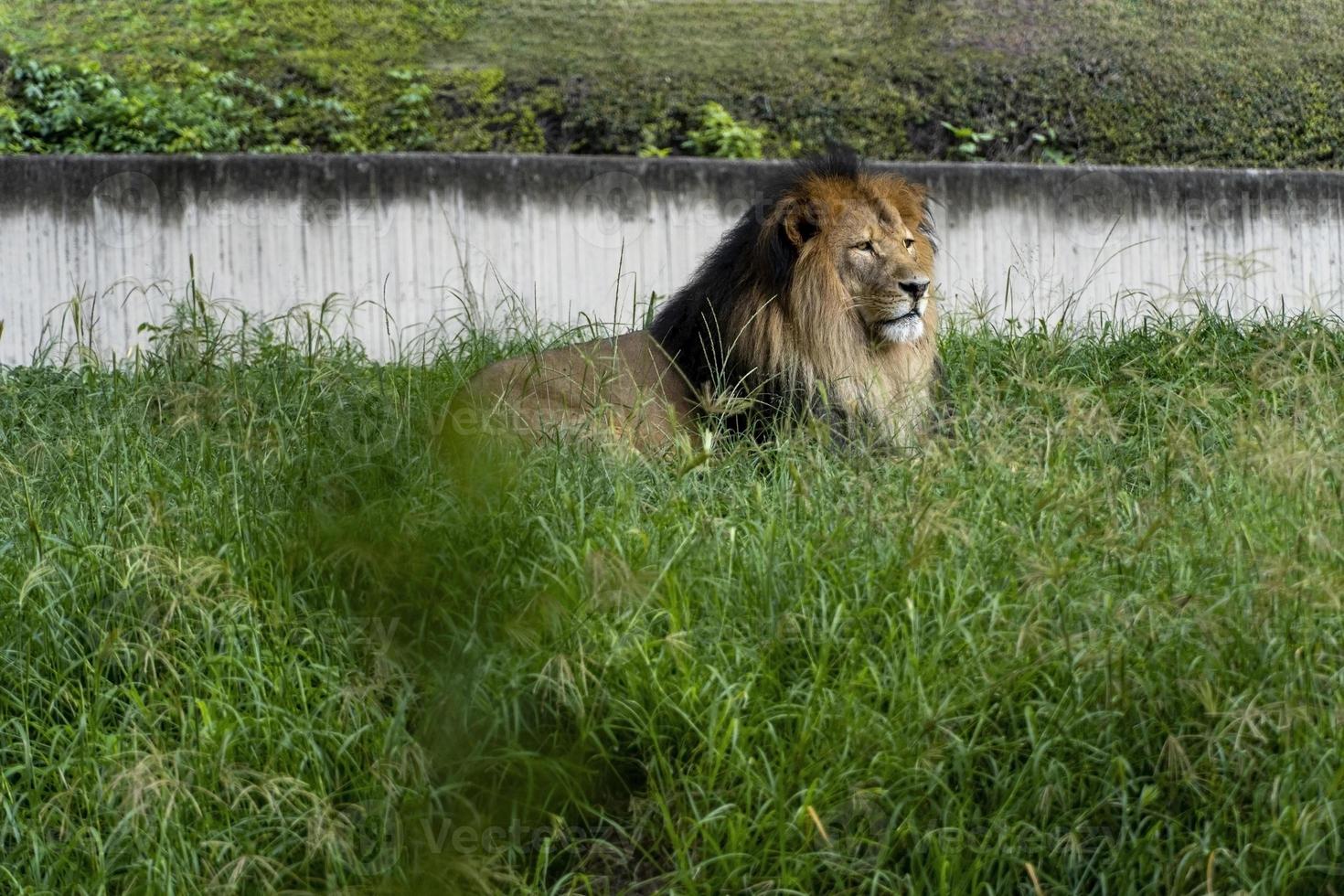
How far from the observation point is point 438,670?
11.8 ft

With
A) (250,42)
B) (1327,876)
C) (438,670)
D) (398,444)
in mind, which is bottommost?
(1327,876)

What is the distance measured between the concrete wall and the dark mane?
189cm

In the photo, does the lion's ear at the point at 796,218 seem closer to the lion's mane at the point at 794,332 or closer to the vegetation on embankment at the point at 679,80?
the lion's mane at the point at 794,332

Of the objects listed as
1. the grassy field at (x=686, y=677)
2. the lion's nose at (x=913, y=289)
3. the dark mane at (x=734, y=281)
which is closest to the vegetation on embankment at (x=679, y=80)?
the dark mane at (x=734, y=281)

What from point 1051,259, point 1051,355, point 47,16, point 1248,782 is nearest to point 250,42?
point 47,16

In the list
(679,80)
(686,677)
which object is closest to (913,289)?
(686,677)

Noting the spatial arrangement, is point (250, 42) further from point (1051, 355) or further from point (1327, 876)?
point (1327, 876)

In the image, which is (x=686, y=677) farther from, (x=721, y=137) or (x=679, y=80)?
(x=679, y=80)

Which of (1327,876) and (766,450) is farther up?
(766,450)

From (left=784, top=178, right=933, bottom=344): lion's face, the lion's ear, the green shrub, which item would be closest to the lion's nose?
(left=784, top=178, right=933, bottom=344): lion's face

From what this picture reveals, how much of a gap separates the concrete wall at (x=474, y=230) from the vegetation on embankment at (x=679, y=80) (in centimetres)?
123

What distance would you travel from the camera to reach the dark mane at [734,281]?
584cm

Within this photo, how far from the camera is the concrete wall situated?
801cm

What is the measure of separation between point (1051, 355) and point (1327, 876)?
8.72 ft
